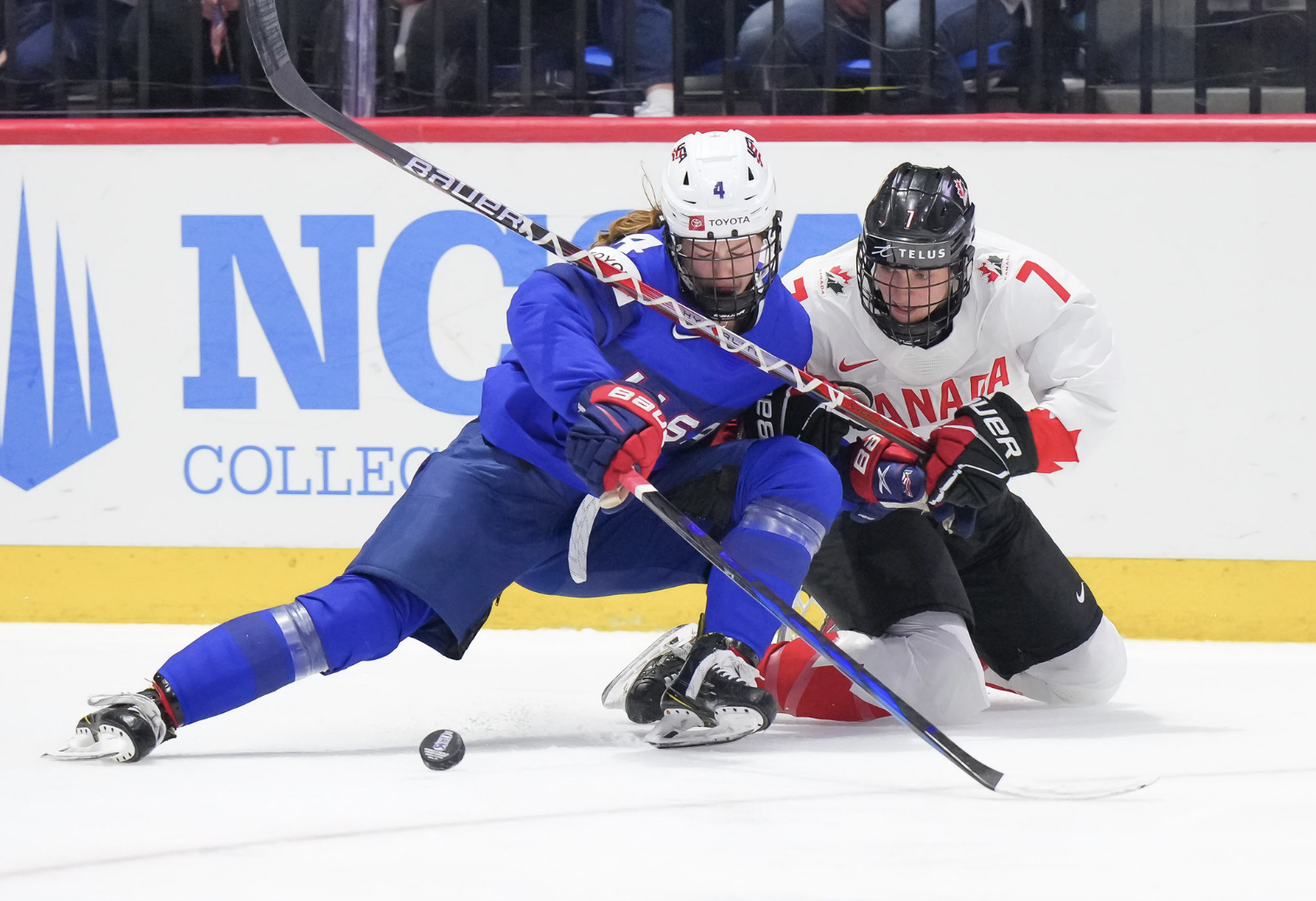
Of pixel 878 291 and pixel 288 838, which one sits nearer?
pixel 288 838

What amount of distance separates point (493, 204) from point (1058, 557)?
1.22 meters

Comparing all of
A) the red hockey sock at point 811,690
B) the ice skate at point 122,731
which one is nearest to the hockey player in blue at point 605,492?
the ice skate at point 122,731

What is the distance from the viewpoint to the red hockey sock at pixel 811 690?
2.31 metres

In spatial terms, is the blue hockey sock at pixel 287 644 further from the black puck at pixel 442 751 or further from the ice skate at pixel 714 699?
the ice skate at pixel 714 699

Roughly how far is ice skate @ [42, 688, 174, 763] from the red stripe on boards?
1.78 m

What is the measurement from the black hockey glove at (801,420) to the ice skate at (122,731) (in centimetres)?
110

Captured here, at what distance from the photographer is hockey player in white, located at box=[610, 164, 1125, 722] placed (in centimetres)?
221

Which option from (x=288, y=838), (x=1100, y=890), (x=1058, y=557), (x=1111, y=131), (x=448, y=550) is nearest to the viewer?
(x=1100, y=890)

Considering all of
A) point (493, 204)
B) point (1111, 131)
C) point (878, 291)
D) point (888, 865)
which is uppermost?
point (1111, 131)

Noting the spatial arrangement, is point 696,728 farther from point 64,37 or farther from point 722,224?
point 64,37

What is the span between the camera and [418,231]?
3.27 metres

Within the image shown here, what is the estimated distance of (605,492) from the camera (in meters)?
2.00

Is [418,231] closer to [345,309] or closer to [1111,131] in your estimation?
[345,309]

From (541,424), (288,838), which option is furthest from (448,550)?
(288,838)
